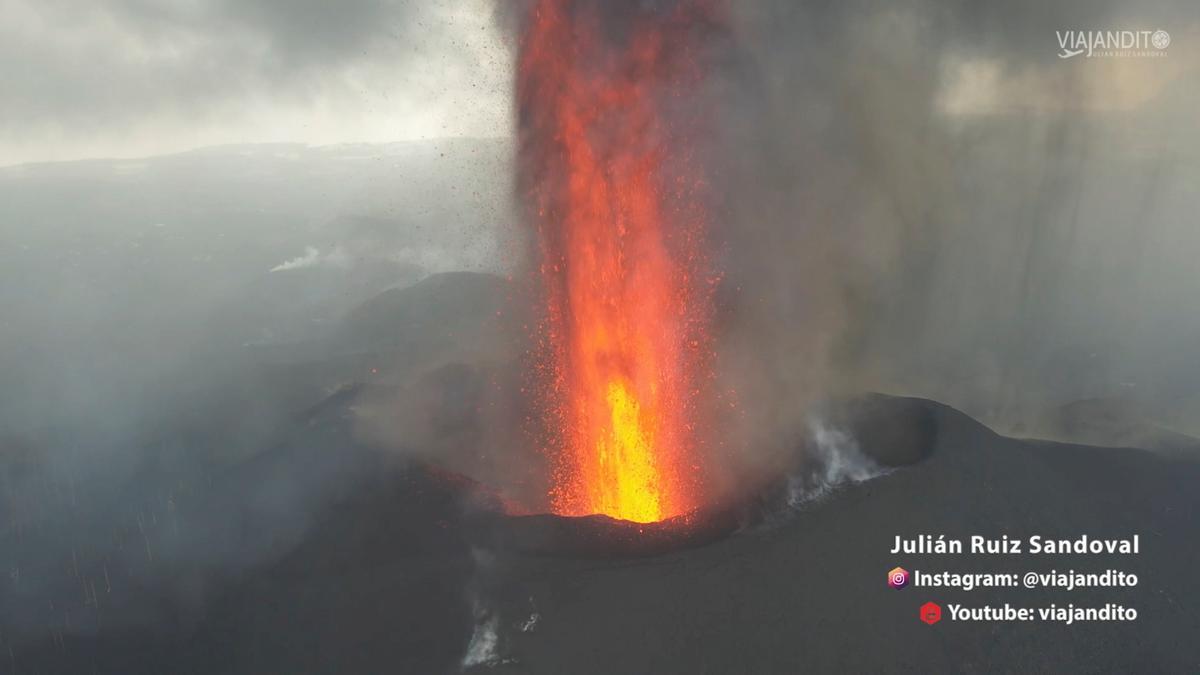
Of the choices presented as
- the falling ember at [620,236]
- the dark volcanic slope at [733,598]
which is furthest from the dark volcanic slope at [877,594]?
the falling ember at [620,236]

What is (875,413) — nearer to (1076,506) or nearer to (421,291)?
(1076,506)

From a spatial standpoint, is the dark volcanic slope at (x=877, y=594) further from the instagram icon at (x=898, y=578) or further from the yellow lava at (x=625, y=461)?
the yellow lava at (x=625, y=461)

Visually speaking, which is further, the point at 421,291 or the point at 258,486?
the point at 421,291

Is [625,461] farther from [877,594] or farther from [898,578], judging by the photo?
[898,578]

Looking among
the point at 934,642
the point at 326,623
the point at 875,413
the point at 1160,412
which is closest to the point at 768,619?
the point at 934,642

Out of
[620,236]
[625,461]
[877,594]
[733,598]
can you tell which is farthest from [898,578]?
[620,236]

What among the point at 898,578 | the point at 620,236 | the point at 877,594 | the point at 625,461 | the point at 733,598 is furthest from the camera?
the point at 625,461
